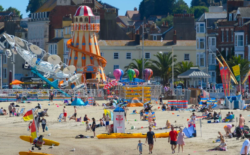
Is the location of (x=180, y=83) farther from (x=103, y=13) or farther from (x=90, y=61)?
(x=103, y=13)

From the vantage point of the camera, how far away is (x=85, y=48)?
72.8 meters

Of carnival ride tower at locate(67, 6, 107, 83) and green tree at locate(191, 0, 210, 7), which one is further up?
green tree at locate(191, 0, 210, 7)

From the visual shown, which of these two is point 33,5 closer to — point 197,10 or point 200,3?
point 197,10

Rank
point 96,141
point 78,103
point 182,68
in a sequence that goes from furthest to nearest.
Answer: point 182,68 < point 78,103 < point 96,141

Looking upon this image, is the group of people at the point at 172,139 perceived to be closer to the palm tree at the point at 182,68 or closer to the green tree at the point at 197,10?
the palm tree at the point at 182,68

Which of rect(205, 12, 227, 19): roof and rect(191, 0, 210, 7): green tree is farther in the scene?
rect(191, 0, 210, 7): green tree

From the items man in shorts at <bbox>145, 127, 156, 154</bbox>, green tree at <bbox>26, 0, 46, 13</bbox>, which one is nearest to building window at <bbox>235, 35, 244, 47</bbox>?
man in shorts at <bbox>145, 127, 156, 154</bbox>

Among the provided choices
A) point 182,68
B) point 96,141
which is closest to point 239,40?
point 182,68

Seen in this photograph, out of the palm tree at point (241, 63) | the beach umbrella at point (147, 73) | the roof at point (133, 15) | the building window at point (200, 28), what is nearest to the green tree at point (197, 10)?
the roof at point (133, 15)

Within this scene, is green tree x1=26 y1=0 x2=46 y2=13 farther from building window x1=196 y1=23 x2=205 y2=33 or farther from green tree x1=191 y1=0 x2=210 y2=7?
building window x1=196 y1=23 x2=205 y2=33

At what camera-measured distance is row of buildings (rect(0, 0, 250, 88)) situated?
7494cm

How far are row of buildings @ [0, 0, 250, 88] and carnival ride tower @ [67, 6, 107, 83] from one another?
26.8ft

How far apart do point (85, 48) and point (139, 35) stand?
14519 mm

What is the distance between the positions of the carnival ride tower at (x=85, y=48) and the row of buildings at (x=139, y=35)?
26.8 ft
